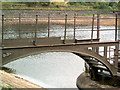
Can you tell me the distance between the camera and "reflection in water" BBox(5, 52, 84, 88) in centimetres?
Answer: 1788

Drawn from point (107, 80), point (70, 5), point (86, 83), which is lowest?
point (86, 83)

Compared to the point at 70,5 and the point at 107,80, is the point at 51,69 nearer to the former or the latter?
the point at 107,80

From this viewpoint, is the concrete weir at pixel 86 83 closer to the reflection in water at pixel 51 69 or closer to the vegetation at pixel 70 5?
the reflection in water at pixel 51 69

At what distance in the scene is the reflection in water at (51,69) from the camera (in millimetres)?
17875

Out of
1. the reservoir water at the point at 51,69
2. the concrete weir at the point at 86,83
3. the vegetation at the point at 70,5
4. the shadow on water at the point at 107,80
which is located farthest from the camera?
the vegetation at the point at 70,5

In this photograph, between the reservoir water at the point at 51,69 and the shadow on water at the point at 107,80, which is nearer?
the shadow on water at the point at 107,80

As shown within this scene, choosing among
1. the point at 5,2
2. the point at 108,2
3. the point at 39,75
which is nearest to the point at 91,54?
the point at 39,75

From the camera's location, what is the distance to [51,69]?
20.6 metres

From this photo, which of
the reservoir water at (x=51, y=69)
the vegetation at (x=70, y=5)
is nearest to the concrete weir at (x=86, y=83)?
the reservoir water at (x=51, y=69)

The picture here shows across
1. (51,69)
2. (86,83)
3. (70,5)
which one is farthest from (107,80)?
(70,5)

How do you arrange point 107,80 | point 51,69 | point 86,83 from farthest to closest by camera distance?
point 51,69, point 86,83, point 107,80

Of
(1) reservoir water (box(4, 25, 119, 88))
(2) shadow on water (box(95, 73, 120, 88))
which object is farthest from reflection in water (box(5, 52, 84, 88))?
(2) shadow on water (box(95, 73, 120, 88))

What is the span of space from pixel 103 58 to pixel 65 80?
183 inches

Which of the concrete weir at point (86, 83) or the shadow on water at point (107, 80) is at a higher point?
the shadow on water at point (107, 80)
